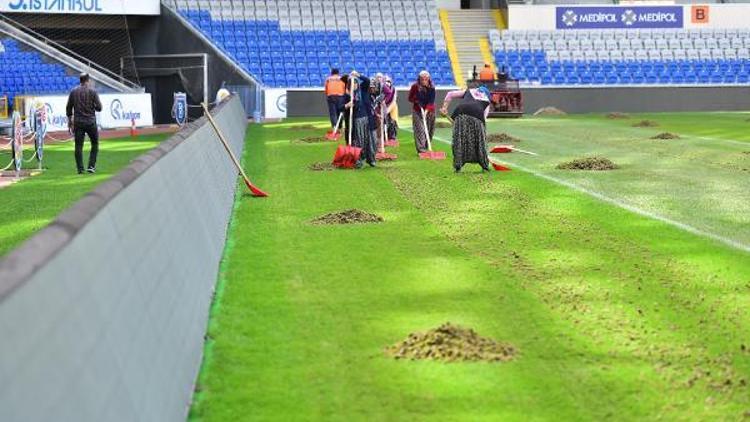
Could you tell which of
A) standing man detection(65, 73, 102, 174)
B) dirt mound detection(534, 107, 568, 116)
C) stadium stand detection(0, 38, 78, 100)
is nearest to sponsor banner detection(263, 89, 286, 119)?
stadium stand detection(0, 38, 78, 100)

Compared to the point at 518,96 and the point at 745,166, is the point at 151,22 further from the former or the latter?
the point at 745,166

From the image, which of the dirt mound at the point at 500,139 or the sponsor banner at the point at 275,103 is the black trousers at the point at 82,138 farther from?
the sponsor banner at the point at 275,103

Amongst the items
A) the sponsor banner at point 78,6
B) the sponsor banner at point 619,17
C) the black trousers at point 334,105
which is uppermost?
the sponsor banner at point 78,6

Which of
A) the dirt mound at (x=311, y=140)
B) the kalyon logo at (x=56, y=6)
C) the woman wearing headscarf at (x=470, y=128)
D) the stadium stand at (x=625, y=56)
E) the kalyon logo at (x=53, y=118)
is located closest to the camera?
the woman wearing headscarf at (x=470, y=128)

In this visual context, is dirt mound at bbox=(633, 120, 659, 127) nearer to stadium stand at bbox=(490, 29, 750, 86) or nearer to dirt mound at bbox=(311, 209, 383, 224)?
stadium stand at bbox=(490, 29, 750, 86)

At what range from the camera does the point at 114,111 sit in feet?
140

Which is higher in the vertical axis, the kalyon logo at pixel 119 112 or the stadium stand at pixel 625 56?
the stadium stand at pixel 625 56

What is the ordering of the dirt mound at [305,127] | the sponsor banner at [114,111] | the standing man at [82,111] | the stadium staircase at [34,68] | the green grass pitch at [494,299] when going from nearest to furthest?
the green grass pitch at [494,299] → the standing man at [82,111] → the sponsor banner at [114,111] → the dirt mound at [305,127] → the stadium staircase at [34,68]

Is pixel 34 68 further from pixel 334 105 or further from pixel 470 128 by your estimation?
pixel 470 128

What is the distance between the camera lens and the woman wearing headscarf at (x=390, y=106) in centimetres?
2839

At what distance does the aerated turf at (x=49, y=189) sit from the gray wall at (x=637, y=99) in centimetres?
2375

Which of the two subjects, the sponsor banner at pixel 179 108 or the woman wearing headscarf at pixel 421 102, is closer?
the woman wearing headscarf at pixel 421 102

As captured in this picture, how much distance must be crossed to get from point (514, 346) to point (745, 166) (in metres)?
16.3

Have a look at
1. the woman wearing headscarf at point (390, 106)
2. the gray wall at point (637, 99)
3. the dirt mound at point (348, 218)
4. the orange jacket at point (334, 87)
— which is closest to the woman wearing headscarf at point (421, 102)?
the woman wearing headscarf at point (390, 106)
